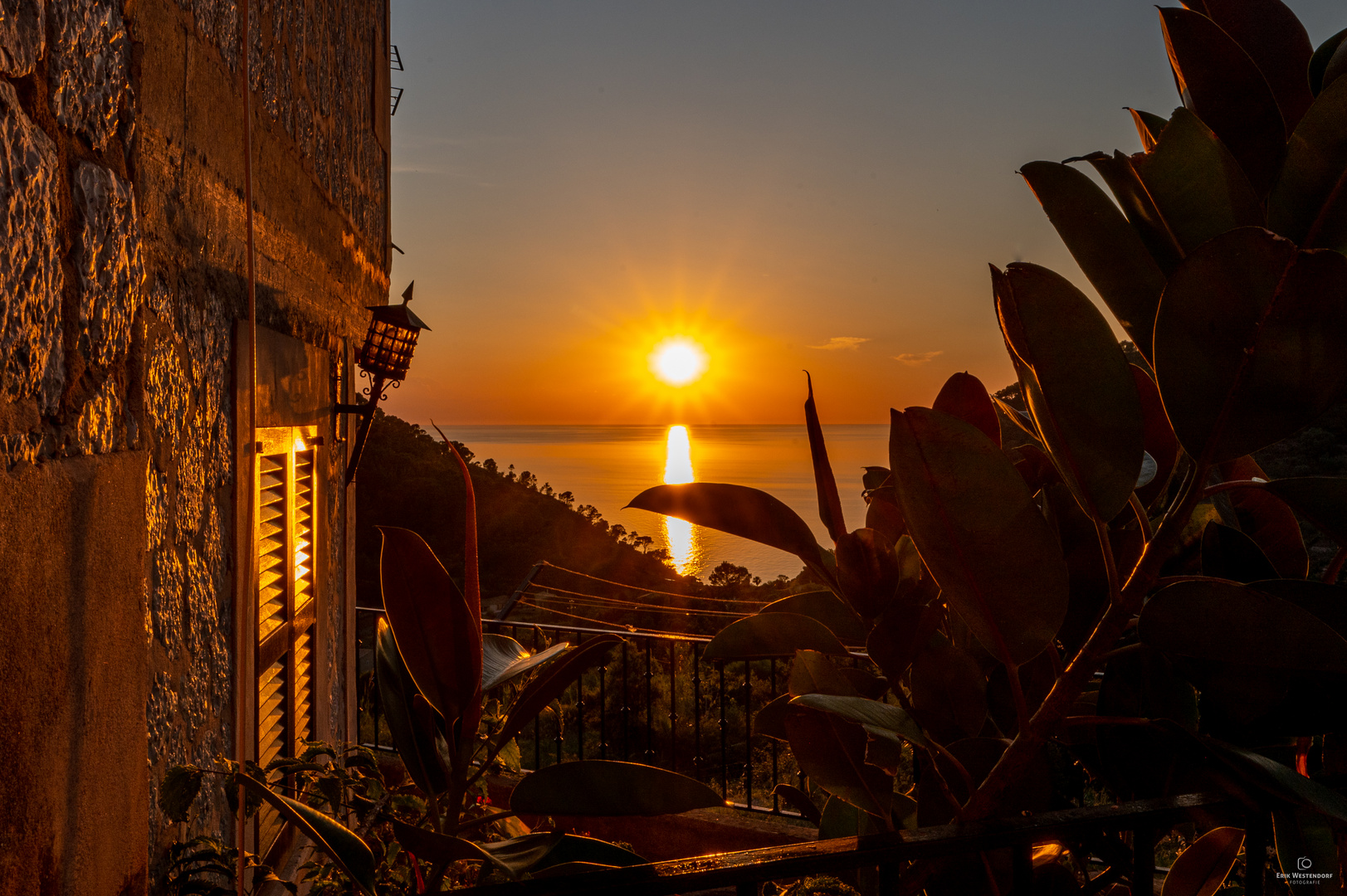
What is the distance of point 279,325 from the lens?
1.98m

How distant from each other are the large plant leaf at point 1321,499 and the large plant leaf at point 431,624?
89 cm

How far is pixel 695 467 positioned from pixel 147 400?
3884cm

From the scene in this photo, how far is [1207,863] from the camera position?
1055mm

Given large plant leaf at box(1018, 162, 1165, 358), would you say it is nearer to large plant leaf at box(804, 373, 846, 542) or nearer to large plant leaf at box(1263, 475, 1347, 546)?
large plant leaf at box(1263, 475, 1347, 546)

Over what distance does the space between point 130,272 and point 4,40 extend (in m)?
0.28

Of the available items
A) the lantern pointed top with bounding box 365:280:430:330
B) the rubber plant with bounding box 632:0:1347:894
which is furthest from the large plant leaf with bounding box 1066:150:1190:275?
the lantern pointed top with bounding box 365:280:430:330

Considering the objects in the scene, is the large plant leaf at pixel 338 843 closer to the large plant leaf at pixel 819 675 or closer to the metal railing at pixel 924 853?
the metal railing at pixel 924 853

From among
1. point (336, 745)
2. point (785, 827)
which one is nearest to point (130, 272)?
point (336, 745)

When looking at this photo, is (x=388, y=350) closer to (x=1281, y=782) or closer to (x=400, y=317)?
(x=400, y=317)

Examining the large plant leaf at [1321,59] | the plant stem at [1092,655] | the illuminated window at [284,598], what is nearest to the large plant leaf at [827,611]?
the plant stem at [1092,655]

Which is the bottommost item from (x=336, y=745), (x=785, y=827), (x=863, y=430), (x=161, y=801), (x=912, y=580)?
(x=785, y=827)

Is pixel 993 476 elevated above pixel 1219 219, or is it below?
below

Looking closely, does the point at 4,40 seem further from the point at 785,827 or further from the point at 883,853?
the point at 785,827

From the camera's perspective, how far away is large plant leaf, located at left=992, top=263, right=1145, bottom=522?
72 cm
